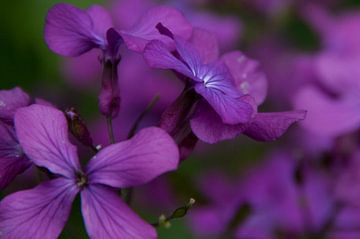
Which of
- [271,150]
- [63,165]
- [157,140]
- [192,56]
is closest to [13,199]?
[63,165]

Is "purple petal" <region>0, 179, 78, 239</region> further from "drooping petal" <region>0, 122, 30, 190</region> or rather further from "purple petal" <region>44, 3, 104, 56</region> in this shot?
"purple petal" <region>44, 3, 104, 56</region>

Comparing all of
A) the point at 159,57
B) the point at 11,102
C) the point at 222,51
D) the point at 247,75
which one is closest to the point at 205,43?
the point at 247,75

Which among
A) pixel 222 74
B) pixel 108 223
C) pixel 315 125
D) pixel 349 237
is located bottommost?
pixel 349 237

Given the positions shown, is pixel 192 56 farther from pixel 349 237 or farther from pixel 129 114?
pixel 129 114

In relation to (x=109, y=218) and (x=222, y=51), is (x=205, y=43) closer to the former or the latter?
(x=109, y=218)

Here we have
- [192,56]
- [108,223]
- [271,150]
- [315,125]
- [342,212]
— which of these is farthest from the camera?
[271,150]

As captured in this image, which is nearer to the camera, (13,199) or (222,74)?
(13,199)

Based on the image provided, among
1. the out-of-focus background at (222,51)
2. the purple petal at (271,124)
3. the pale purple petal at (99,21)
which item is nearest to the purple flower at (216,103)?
the purple petal at (271,124)
